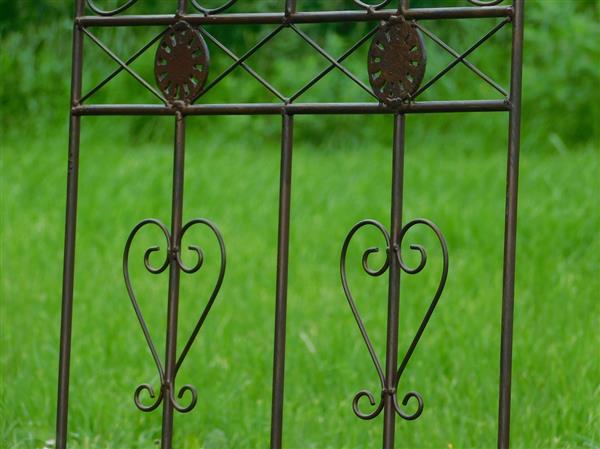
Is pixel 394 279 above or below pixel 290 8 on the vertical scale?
below

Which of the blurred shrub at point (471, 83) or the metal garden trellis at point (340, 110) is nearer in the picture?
the metal garden trellis at point (340, 110)

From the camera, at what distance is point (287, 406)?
2906mm

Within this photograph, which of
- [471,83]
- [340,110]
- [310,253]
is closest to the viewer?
[340,110]

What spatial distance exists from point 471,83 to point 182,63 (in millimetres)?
5537

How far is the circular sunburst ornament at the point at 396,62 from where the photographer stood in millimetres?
1738

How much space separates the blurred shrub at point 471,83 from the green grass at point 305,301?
2.21 ft

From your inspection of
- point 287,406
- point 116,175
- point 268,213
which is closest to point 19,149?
point 116,175

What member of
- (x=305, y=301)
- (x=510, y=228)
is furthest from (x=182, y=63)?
(x=305, y=301)

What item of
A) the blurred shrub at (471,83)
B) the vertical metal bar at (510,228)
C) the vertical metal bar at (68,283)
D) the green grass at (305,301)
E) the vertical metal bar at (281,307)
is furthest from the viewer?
the blurred shrub at (471,83)

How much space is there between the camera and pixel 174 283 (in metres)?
1.95

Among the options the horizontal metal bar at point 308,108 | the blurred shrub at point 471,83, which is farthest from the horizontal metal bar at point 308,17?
the blurred shrub at point 471,83

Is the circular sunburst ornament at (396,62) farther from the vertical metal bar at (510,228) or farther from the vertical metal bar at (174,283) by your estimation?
the vertical metal bar at (174,283)

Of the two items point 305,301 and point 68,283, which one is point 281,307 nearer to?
point 68,283

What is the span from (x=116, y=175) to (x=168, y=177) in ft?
0.95
